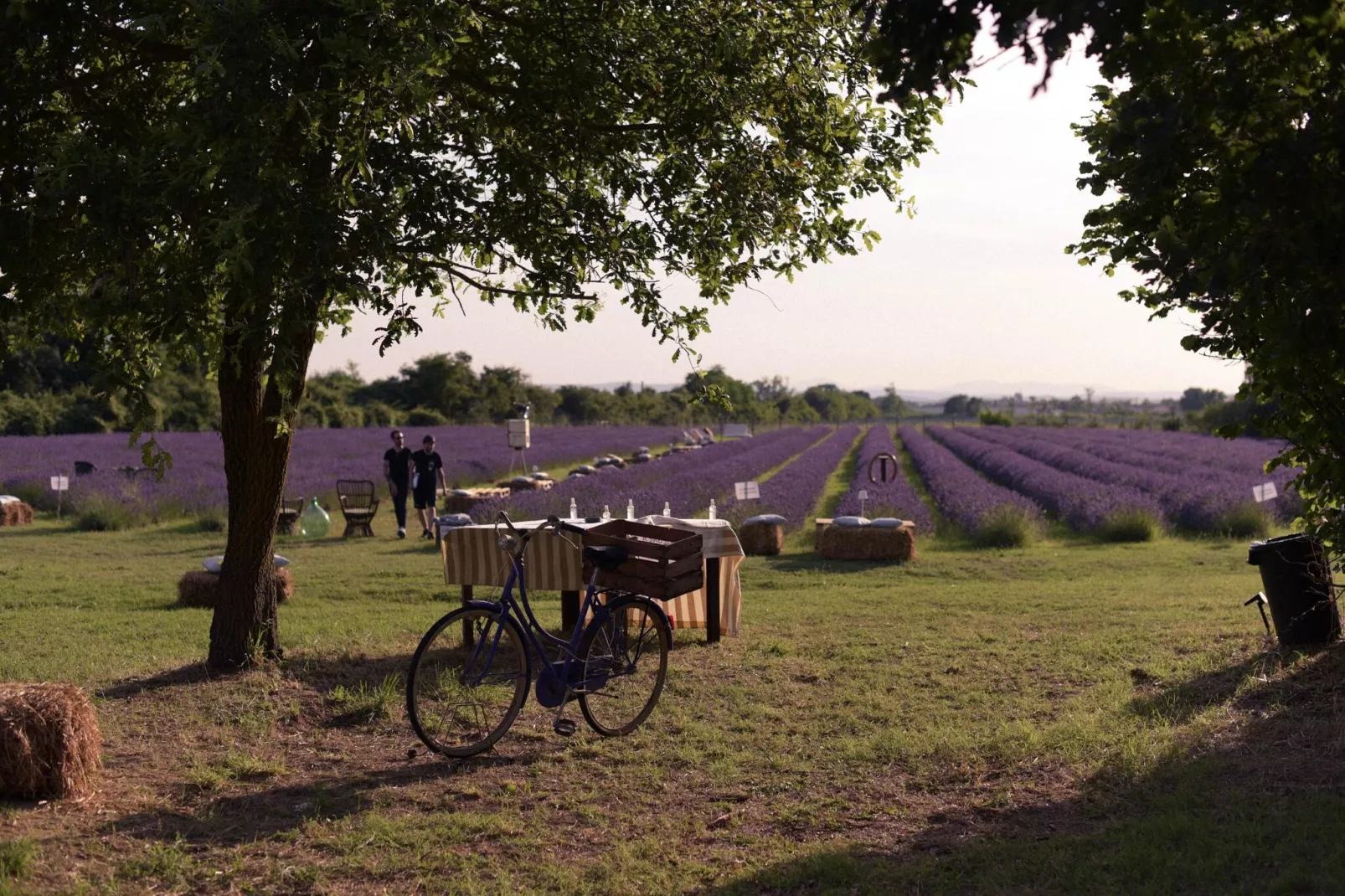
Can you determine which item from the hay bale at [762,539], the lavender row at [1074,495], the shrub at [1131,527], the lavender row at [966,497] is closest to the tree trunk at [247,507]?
the hay bale at [762,539]

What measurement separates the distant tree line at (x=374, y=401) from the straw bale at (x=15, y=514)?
3.34 m

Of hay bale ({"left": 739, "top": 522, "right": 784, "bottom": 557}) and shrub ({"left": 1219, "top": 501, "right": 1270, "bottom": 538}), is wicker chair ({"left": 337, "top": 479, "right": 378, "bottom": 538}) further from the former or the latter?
shrub ({"left": 1219, "top": 501, "right": 1270, "bottom": 538})

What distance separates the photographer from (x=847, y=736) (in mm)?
5695

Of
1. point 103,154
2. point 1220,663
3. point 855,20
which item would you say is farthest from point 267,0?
point 1220,663

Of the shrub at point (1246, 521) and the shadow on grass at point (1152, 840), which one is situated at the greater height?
the shrub at point (1246, 521)

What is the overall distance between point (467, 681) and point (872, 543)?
359 inches

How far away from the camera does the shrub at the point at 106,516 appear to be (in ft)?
59.0

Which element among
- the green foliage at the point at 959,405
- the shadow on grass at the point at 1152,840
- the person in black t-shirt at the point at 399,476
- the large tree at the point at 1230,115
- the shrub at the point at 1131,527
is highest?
the green foliage at the point at 959,405

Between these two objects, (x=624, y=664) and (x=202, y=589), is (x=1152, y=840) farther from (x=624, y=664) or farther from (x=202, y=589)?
(x=202, y=589)

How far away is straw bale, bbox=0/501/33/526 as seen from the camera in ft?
60.1

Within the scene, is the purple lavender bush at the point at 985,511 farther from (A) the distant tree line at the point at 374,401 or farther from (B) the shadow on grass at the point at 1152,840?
(B) the shadow on grass at the point at 1152,840

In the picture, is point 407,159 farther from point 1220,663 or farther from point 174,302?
point 1220,663

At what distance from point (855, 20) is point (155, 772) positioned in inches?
196

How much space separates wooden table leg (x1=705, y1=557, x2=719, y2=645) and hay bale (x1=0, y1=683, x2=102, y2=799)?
14.1ft
